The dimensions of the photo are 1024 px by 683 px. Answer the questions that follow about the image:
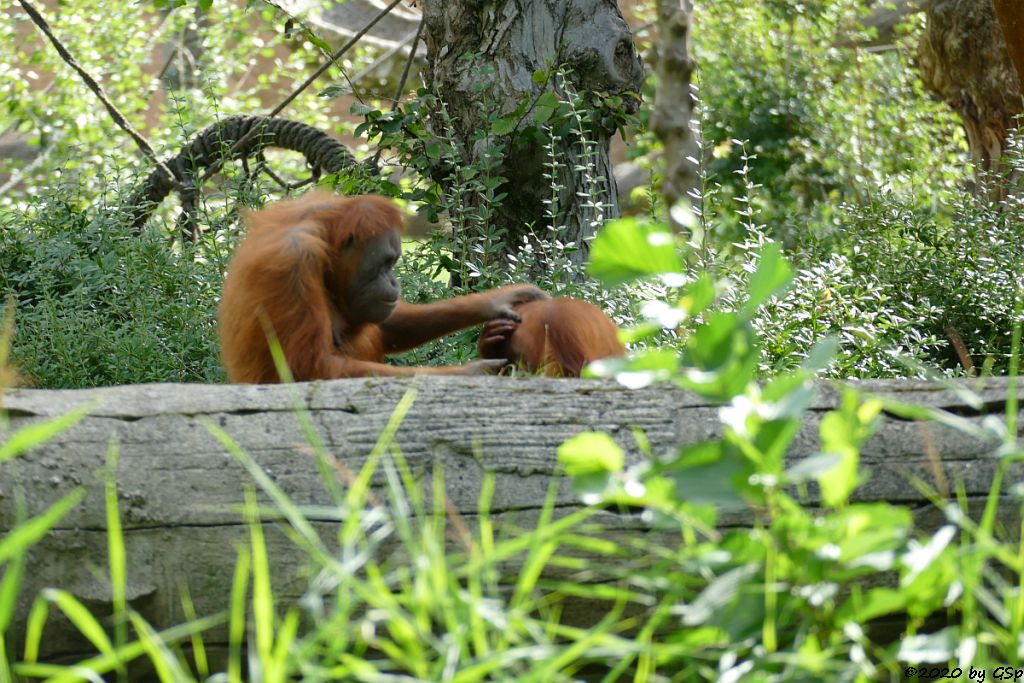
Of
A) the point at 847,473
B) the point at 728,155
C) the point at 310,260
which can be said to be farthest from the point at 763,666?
the point at 728,155

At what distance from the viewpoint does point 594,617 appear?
2.49m

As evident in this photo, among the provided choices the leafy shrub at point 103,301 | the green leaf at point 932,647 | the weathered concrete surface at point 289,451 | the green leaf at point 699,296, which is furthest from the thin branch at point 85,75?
the green leaf at point 932,647

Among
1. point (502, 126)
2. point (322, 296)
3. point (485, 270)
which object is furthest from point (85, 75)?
point (322, 296)

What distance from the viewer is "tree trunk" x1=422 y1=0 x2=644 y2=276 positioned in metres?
5.24

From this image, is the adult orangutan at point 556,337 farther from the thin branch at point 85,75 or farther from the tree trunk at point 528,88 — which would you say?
the thin branch at point 85,75

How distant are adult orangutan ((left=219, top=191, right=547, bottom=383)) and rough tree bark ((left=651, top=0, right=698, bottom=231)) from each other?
4.62 meters

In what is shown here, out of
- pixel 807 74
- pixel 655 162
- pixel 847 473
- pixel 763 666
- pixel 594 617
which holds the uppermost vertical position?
pixel 847 473

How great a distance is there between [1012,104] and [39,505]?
633 cm

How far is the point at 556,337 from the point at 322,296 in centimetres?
71

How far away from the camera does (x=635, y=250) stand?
6.25 ft

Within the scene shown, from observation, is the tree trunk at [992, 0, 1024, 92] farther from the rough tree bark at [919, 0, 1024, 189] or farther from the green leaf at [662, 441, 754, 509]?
the green leaf at [662, 441, 754, 509]

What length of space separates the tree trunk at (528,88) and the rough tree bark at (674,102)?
10.6ft

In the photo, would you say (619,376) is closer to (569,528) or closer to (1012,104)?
(569,528)

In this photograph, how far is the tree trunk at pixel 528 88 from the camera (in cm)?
524
